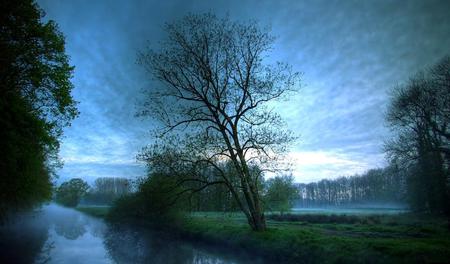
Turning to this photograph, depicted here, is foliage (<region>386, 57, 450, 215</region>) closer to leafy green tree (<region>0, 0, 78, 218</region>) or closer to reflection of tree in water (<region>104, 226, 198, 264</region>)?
reflection of tree in water (<region>104, 226, 198, 264</region>)

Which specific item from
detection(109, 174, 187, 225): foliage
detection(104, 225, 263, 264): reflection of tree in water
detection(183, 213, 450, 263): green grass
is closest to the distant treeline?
detection(109, 174, 187, 225): foliage

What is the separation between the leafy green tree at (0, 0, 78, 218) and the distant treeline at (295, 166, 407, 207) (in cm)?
7989

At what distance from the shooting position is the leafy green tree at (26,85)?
14.6 m

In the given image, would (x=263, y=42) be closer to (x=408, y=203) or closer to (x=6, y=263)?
(x=6, y=263)

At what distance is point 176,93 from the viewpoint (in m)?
23.4

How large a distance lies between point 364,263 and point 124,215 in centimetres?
3857

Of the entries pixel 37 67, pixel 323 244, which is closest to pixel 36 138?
pixel 37 67

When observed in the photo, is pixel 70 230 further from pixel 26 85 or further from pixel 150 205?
pixel 26 85

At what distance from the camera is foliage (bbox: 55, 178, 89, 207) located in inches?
5822

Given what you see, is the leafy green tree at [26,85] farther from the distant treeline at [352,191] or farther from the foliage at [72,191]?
the foliage at [72,191]

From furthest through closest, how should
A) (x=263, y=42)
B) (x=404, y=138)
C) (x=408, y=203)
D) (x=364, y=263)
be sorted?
1. (x=408, y=203)
2. (x=404, y=138)
3. (x=263, y=42)
4. (x=364, y=263)

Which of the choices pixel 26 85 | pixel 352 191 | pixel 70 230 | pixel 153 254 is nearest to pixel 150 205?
pixel 70 230

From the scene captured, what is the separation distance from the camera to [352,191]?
408 feet

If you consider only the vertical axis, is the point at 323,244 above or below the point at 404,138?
below
